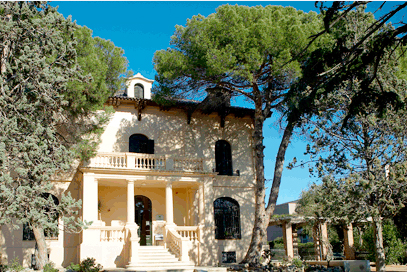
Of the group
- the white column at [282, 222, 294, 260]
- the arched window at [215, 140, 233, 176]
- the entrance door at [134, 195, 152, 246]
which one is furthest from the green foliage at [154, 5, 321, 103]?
the white column at [282, 222, 294, 260]

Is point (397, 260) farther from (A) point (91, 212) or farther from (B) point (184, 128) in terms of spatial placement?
(A) point (91, 212)

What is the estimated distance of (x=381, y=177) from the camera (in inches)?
602

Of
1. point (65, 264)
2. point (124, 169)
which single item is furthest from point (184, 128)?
point (65, 264)

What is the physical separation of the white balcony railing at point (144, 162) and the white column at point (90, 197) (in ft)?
2.13

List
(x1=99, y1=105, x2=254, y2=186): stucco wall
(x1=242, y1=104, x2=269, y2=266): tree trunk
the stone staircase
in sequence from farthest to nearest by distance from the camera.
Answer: (x1=99, y1=105, x2=254, y2=186): stucco wall → (x1=242, y1=104, x2=269, y2=266): tree trunk → the stone staircase

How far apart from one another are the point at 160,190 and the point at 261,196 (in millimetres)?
5823

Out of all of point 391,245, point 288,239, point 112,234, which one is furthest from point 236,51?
point 391,245

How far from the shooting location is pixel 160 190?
23328 mm

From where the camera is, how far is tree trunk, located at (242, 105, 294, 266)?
19969 mm

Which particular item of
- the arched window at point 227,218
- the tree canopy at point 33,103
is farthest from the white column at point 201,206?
the tree canopy at point 33,103

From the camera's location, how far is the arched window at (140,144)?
23.3 meters

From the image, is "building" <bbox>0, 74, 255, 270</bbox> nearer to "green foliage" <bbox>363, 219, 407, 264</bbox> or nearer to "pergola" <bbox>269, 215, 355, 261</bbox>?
"pergola" <bbox>269, 215, 355, 261</bbox>

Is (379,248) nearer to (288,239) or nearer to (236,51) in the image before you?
(288,239)

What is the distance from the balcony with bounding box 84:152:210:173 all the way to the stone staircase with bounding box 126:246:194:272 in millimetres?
3890
